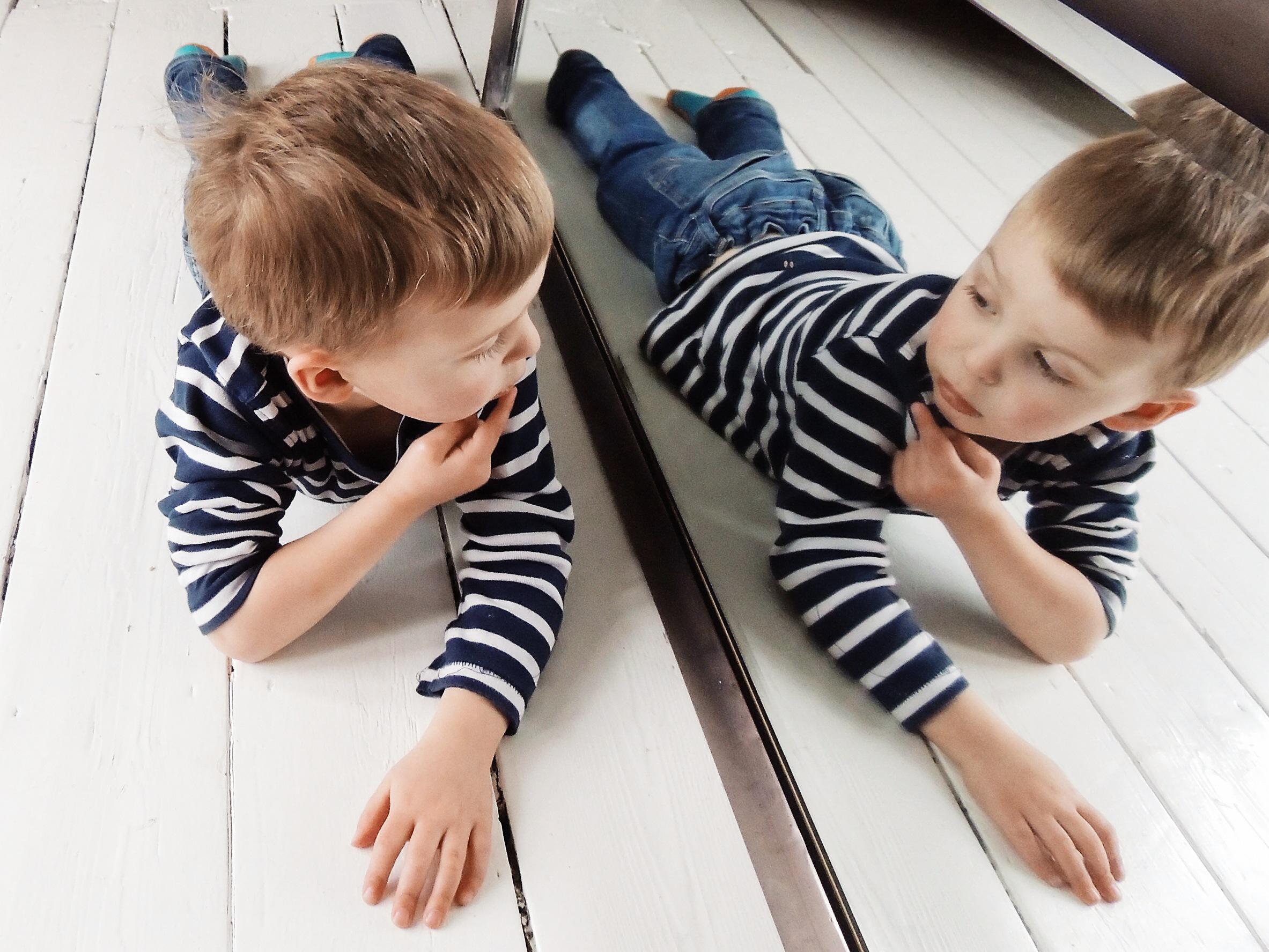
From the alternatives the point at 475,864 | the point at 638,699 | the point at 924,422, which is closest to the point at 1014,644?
the point at 924,422

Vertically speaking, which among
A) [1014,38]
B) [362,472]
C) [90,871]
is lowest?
[90,871]

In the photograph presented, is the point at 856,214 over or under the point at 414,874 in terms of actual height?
over

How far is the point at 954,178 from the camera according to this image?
615 mm

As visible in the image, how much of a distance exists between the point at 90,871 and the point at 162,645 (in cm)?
15

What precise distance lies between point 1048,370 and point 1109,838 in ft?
0.83

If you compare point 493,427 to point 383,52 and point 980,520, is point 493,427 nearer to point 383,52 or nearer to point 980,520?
point 980,520

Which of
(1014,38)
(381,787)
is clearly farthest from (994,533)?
(381,787)

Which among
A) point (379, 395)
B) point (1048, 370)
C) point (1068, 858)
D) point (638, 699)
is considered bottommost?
point (638, 699)

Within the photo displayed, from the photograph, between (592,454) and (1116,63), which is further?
(592,454)

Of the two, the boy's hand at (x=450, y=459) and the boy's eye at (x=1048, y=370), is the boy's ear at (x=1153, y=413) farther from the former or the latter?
the boy's hand at (x=450, y=459)

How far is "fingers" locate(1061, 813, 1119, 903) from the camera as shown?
492mm

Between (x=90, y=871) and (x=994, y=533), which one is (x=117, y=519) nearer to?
(x=90, y=871)

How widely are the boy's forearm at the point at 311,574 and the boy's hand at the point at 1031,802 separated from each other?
15.0 inches

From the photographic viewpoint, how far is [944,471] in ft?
1.97
